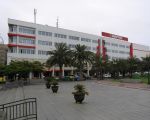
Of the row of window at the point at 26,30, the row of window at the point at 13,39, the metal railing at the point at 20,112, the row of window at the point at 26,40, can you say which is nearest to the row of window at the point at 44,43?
the row of window at the point at 26,40

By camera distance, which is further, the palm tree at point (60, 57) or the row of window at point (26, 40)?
the row of window at point (26, 40)

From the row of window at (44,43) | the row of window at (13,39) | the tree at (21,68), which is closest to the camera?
the tree at (21,68)

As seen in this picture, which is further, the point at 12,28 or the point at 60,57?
the point at 12,28

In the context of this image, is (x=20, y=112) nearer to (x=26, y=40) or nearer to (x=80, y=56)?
(x=80, y=56)

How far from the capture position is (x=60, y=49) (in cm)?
5700

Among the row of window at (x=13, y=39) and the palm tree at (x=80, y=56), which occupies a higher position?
the row of window at (x=13, y=39)

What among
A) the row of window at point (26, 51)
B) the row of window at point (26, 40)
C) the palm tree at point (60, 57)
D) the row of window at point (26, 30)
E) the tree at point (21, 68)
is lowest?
the tree at point (21, 68)

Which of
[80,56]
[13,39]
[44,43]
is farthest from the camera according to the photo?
[44,43]

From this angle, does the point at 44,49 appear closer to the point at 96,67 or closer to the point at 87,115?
the point at 96,67

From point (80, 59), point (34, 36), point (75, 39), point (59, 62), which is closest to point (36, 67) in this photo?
point (59, 62)

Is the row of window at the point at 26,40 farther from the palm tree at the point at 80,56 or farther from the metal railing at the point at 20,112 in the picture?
the metal railing at the point at 20,112

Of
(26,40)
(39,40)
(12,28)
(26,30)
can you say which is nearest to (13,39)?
(12,28)

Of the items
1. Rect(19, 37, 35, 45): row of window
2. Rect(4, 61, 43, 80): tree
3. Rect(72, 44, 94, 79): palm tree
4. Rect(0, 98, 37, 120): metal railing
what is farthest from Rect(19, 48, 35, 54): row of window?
Rect(0, 98, 37, 120): metal railing

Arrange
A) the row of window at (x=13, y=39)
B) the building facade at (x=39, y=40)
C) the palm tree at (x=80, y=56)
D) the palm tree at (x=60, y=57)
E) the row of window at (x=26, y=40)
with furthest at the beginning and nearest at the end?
the row of window at (x=26, y=40), the building facade at (x=39, y=40), the row of window at (x=13, y=39), the palm tree at (x=80, y=56), the palm tree at (x=60, y=57)
